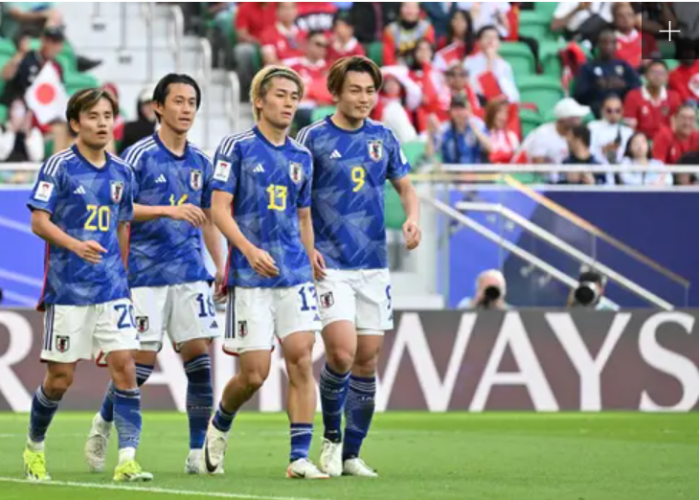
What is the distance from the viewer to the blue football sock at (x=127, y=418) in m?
9.65

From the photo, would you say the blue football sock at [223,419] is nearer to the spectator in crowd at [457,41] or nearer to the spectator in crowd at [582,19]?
the spectator in crowd at [457,41]

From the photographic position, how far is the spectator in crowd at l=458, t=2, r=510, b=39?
23219mm

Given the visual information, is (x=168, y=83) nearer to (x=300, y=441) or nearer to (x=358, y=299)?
(x=358, y=299)

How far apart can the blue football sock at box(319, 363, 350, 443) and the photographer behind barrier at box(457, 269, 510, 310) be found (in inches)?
277

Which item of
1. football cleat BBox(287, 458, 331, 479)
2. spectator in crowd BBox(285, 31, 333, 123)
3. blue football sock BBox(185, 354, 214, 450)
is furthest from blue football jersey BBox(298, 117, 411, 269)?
spectator in crowd BBox(285, 31, 333, 123)

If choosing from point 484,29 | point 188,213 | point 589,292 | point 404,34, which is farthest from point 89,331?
point 484,29

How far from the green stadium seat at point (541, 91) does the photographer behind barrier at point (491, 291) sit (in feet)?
17.9

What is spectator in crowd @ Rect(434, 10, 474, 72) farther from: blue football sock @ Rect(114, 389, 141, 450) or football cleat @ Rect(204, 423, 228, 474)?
blue football sock @ Rect(114, 389, 141, 450)

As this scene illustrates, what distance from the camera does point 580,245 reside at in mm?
17672

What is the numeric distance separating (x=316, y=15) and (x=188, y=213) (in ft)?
43.8

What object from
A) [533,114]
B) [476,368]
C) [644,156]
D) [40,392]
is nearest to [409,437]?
[476,368]

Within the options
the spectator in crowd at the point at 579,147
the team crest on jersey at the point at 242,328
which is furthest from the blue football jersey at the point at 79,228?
the spectator in crowd at the point at 579,147

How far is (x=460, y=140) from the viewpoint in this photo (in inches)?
783

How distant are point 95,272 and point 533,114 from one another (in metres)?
13.2
